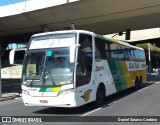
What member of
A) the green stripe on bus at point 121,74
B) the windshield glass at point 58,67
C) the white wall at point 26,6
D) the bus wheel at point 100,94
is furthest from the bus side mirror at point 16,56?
the white wall at point 26,6

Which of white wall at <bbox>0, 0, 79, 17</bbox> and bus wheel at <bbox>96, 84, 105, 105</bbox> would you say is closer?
bus wheel at <bbox>96, 84, 105, 105</bbox>

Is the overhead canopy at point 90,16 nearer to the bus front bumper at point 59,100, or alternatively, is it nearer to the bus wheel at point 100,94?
the bus wheel at point 100,94

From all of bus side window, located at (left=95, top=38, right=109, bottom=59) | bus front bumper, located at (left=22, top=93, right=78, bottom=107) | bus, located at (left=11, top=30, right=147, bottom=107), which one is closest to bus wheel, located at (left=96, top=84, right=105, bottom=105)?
bus, located at (left=11, top=30, right=147, bottom=107)

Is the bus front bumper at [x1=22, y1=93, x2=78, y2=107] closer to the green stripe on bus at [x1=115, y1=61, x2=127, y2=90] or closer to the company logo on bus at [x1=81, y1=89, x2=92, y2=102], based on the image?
the company logo on bus at [x1=81, y1=89, x2=92, y2=102]

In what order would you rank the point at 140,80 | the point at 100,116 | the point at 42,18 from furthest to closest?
1. the point at 42,18
2. the point at 140,80
3. the point at 100,116

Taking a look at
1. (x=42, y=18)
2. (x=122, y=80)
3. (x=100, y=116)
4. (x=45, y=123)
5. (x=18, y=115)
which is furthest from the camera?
(x=42, y=18)

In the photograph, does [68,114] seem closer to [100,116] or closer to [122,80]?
[100,116]

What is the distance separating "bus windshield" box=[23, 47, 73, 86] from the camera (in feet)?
38.7

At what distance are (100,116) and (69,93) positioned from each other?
1351mm

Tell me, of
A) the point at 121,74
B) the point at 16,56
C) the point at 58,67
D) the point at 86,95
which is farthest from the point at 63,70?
the point at 121,74

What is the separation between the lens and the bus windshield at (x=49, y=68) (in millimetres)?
11781

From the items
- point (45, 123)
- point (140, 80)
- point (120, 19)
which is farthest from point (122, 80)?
point (120, 19)

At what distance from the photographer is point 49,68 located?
1200cm

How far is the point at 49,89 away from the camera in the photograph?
11750mm
